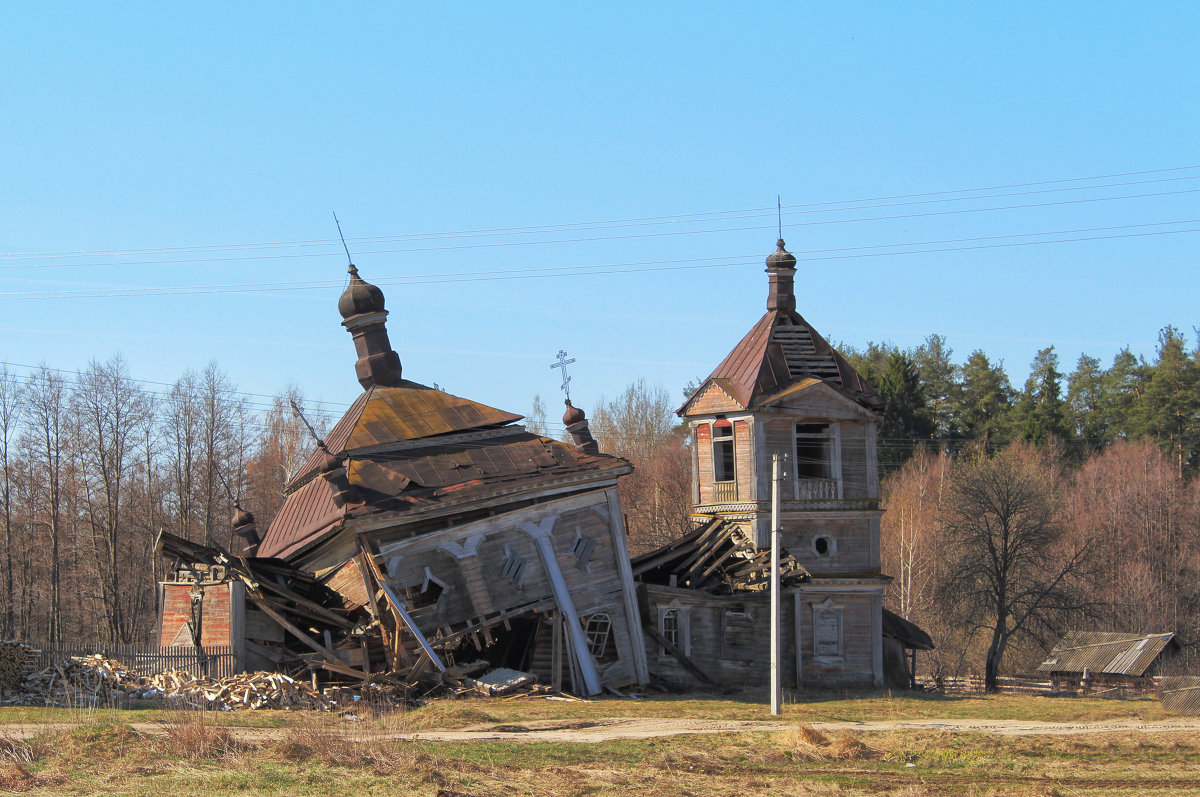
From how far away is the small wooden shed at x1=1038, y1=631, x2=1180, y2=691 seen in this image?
136 feet

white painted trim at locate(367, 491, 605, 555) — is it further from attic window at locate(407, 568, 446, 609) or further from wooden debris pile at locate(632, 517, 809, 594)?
wooden debris pile at locate(632, 517, 809, 594)

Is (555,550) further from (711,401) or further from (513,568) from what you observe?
(711,401)

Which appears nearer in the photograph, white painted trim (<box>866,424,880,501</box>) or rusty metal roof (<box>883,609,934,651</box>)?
white painted trim (<box>866,424,880,501</box>)

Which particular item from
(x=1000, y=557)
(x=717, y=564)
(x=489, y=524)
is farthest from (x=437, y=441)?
(x=1000, y=557)

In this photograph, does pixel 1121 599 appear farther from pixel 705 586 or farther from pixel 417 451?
A: pixel 417 451

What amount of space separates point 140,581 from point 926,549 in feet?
128

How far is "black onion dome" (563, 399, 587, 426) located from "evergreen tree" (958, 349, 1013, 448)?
52.8m

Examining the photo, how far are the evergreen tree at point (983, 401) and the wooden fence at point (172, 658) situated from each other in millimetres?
62214

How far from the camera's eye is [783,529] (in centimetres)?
3566

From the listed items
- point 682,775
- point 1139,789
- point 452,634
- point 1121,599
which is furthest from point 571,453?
point 1121,599

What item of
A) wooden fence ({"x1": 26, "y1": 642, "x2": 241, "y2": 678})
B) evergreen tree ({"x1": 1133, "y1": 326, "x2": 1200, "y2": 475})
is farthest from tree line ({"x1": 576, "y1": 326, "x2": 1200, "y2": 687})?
wooden fence ({"x1": 26, "y1": 642, "x2": 241, "y2": 678})

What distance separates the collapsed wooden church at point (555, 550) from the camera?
27.0 metres

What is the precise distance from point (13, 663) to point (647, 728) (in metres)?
12.1

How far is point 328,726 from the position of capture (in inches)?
792
